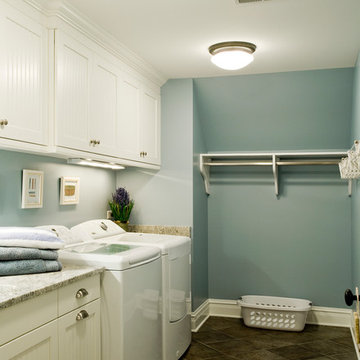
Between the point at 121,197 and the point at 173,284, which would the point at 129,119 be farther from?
the point at 173,284

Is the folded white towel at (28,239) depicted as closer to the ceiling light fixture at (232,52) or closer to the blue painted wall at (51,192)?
the blue painted wall at (51,192)

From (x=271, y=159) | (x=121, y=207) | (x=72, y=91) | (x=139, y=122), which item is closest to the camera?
(x=72, y=91)

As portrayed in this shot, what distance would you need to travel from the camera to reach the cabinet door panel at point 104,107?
298 cm

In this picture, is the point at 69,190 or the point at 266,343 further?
the point at 266,343

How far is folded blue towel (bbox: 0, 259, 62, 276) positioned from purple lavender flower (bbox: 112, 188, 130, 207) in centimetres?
182

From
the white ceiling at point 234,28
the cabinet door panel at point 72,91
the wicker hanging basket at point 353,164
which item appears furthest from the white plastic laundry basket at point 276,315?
the cabinet door panel at point 72,91

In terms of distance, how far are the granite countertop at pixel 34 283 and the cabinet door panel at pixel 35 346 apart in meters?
0.17

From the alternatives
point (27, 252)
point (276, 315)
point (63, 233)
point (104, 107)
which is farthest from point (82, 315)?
point (276, 315)

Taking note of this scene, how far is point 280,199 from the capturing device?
4469 mm

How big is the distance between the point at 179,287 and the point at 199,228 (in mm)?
971

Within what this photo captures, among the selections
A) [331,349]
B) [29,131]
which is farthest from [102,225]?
[331,349]

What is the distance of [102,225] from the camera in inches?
143

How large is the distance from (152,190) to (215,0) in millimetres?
2074

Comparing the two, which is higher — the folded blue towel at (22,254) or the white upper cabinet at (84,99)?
the white upper cabinet at (84,99)
